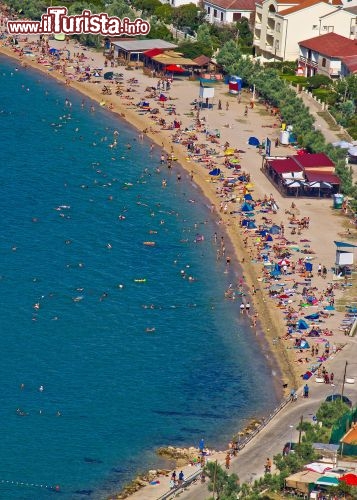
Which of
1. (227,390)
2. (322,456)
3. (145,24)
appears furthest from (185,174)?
(322,456)

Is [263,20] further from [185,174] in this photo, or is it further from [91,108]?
[185,174]

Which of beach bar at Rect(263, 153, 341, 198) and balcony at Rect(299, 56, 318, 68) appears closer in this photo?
beach bar at Rect(263, 153, 341, 198)

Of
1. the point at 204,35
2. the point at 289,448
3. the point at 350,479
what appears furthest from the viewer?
the point at 204,35

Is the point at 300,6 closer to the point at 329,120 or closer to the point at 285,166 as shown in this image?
the point at 329,120

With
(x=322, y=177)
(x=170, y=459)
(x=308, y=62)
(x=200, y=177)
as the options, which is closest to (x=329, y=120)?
(x=200, y=177)

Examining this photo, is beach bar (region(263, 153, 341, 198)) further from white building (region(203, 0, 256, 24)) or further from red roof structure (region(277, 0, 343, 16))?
white building (region(203, 0, 256, 24))

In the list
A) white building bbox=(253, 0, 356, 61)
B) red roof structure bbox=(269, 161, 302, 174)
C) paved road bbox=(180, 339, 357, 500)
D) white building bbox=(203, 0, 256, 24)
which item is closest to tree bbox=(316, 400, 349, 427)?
paved road bbox=(180, 339, 357, 500)
